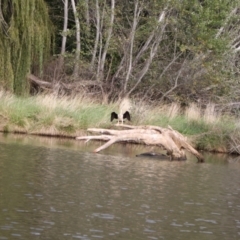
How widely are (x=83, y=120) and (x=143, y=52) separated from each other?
7.61 meters

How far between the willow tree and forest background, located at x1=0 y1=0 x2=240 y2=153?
491 millimetres

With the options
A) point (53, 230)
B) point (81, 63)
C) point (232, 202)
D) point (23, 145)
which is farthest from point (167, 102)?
point (53, 230)

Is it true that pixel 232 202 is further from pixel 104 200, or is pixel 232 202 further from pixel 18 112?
pixel 18 112

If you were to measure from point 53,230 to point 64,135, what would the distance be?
561 inches

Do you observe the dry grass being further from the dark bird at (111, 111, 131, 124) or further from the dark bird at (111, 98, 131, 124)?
the dark bird at (111, 111, 131, 124)

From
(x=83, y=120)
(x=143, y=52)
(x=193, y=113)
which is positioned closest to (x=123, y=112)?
(x=83, y=120)

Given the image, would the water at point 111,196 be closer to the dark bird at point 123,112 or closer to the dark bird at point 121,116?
the dark bird at point 121,116

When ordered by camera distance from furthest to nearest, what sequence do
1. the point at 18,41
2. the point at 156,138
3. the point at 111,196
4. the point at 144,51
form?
the point at 144,51 < the point at 18,41 < the point at 156,138 < the point at 111,196

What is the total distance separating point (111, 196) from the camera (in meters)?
13.3

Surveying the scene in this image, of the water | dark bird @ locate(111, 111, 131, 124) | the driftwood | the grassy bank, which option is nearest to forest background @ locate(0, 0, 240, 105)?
the grassy bank

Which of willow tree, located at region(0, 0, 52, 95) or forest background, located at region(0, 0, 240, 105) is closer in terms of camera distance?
willow tree, located at region(0, 0, 52, 95)

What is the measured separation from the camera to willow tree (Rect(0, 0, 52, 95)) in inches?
1058

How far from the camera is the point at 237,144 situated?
23828mm

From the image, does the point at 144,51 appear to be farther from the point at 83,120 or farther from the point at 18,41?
the point at 83,120
